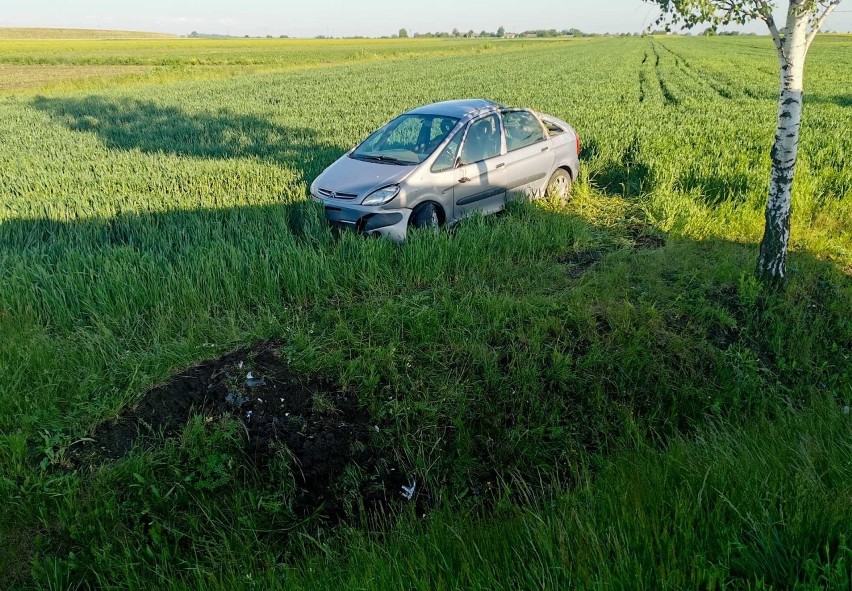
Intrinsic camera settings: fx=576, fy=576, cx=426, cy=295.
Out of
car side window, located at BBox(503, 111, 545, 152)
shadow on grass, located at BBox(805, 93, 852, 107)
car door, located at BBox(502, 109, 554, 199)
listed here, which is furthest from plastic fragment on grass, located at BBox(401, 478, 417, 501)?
shadow on grass, located at BBox(805, 93, 852, 107)

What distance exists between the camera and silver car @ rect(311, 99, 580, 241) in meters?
7.40

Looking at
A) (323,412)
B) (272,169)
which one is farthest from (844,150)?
(323,412)

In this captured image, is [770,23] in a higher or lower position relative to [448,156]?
higher

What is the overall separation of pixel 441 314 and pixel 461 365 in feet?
2.41

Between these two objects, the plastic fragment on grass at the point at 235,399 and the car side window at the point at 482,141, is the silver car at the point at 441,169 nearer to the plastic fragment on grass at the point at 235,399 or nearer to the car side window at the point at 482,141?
the car side window at the point at 482,141

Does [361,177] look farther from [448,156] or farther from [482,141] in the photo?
[482,141]

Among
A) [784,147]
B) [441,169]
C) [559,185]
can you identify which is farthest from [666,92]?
[784,147]

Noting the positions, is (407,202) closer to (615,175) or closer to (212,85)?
(615,175)

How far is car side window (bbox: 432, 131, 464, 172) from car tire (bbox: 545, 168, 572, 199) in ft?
6.38

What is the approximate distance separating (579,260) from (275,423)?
14.1 ft

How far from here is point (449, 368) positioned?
470 cm

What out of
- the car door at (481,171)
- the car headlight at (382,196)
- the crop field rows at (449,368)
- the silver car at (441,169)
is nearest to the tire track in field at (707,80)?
the crop field rows at (449,368)

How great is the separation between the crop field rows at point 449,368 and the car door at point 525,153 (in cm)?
62

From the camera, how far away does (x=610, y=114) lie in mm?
15867
